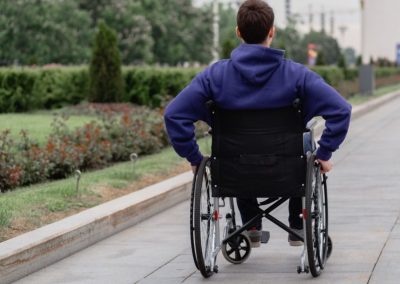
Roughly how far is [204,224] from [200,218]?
0.31 metres

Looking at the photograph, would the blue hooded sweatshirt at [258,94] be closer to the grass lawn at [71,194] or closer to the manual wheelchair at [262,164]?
the manual wheelchair at [262,164]

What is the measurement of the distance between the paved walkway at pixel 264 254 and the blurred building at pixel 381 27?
312 feet

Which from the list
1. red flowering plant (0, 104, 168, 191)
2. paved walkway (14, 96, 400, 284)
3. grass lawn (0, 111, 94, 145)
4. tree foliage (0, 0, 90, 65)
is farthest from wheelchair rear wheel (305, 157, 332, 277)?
tree foliage (0, 0, 90, 65)

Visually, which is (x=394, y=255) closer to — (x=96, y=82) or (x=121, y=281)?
(x=121, y=281)

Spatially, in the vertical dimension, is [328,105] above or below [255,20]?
below

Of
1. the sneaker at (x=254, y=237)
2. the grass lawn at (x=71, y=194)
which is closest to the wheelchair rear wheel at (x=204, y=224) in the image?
the sneaker at (x=254, y=237)

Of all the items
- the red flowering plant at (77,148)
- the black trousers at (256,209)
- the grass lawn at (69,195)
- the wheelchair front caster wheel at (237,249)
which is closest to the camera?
the black trousers at (256,209)

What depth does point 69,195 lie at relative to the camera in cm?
1136

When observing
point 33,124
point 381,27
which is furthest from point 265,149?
point 381,27

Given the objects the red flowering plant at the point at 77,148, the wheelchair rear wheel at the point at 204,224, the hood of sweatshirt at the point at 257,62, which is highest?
the hood of sweatshirt at the point at 257,62

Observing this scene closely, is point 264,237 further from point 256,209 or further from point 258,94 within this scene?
point 258,94

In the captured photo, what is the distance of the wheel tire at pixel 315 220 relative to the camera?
735 cm

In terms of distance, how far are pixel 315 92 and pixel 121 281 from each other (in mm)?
1815

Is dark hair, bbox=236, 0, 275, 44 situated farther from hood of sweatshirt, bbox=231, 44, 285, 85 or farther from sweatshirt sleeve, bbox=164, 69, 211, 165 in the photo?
sweatshirt sleeve, bbox=164, 69, 211, 165
